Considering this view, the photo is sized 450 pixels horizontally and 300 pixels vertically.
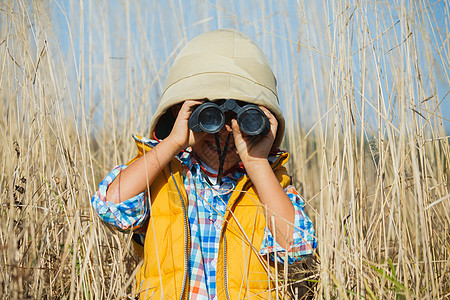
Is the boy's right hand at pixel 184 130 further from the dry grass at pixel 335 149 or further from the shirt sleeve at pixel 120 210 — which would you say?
the dry grass at pixel 335 149

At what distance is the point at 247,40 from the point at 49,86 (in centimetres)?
72

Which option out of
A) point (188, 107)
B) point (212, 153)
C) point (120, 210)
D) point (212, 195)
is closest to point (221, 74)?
point (188, 107)

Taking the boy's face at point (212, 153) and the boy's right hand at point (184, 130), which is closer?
the boy's right hand at point (184, 130)

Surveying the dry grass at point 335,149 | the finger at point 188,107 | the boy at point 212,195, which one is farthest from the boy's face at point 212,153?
the dry grass at point 335,149

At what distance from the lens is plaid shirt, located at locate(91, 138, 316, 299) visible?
1287 millimetres

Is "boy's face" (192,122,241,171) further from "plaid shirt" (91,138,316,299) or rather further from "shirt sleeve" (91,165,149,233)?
"shirt sleeve" (91,165,149,233)

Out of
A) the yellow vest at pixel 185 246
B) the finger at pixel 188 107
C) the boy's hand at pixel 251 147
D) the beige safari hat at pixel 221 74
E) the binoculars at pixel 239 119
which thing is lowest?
the yellow vest at pixel 185 246

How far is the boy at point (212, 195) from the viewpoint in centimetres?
127

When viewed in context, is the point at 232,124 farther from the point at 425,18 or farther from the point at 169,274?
the point at 425,18

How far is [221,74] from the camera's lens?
1.35 meters

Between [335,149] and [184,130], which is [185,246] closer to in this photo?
[184,130]

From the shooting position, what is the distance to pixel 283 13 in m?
1.98

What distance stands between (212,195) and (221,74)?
15.4 inches

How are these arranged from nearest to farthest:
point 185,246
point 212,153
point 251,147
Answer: point 185,246 < point 251,147 < point 212,153
